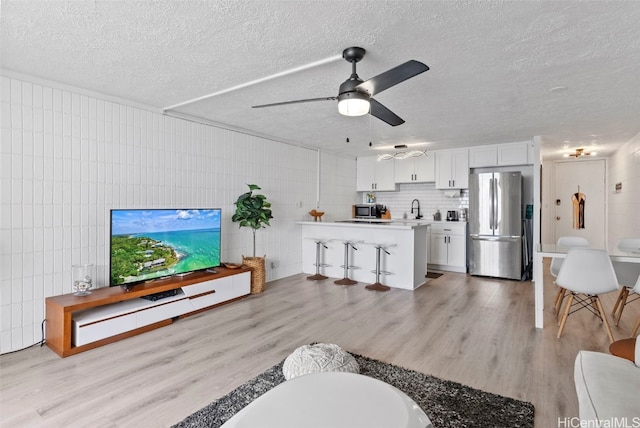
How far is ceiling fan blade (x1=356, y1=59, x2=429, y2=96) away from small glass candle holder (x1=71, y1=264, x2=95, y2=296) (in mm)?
3042

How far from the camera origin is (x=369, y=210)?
7.47 metres

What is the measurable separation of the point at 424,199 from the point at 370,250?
8.01 feet

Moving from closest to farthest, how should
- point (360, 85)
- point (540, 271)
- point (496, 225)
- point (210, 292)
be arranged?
point (360, 85), point (540, 271), point (210, 292), point (496, 225)

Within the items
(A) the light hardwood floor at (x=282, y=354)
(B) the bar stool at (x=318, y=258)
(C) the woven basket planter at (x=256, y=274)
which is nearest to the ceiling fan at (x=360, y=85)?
(A) the light hardwood floor at (x=282, y=354)

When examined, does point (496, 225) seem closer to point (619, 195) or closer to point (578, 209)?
point (619, 195)

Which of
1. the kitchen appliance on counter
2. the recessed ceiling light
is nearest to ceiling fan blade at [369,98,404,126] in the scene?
the recessed ceiling light

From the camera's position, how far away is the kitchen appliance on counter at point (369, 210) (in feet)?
24.4

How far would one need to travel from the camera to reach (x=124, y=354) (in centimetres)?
281

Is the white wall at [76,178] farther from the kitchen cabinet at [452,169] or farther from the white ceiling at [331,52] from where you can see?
the kitchen cabinet at [452,169]

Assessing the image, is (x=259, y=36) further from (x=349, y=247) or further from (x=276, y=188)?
(x=349, y=247)

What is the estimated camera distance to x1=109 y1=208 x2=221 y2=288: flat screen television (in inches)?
130

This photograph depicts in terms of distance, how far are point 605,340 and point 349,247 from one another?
3.38 m

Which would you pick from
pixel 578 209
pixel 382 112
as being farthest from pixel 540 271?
pixel 578 209

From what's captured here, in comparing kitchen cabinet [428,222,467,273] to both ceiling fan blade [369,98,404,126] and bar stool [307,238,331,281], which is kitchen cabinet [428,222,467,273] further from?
ceiling fan blade [369,98,404,126]
